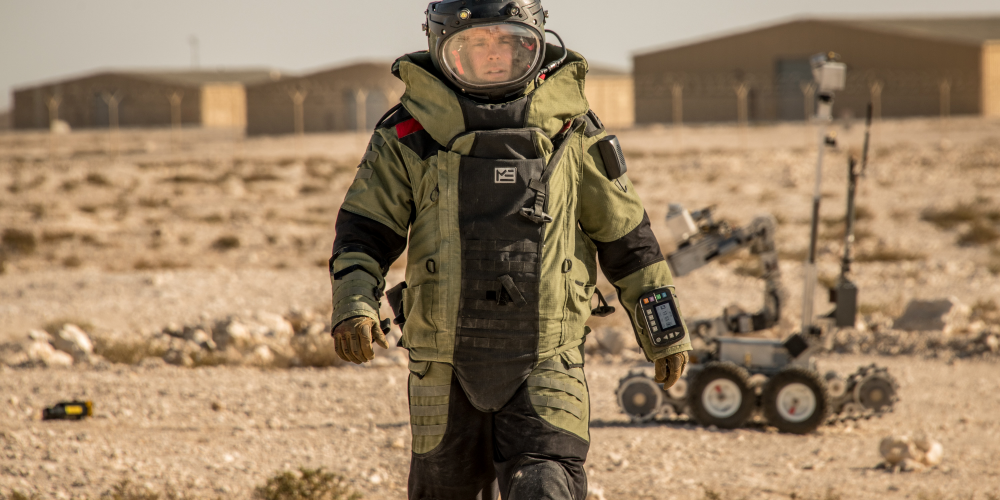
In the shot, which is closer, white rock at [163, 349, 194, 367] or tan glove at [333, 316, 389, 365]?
tan glove at [333, 316, 389, 365]

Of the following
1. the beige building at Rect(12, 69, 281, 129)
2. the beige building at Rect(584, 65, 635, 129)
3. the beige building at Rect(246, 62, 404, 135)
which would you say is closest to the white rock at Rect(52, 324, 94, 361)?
the beige building at Rect(246, 62, 404, 135)

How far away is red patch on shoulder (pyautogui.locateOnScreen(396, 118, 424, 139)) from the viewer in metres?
2.87

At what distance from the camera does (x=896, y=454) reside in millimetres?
5477

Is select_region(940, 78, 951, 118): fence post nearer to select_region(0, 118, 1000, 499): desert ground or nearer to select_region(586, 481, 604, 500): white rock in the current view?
select_region(0, 118, 1000, 499): desert ground

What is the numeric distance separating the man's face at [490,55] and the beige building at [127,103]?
42.6 metres

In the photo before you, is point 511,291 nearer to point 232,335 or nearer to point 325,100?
point 232,335

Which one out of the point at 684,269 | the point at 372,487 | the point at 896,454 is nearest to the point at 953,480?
the point at 896,454

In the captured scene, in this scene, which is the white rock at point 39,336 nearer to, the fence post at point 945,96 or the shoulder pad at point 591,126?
the shoulder pad at point 591,126

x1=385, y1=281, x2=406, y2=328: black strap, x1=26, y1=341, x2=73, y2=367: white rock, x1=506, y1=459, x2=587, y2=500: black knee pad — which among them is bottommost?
x1=26, y1=341, x2=73, y2=367: white rock

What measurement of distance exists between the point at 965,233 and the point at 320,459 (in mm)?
14566

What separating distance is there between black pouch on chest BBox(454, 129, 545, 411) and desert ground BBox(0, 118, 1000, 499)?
2.43m

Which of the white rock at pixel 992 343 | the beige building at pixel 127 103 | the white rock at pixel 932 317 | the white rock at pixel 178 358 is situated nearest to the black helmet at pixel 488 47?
the white rock at pixel 178 358

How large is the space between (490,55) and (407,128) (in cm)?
34

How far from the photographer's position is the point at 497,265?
9.08 feet
